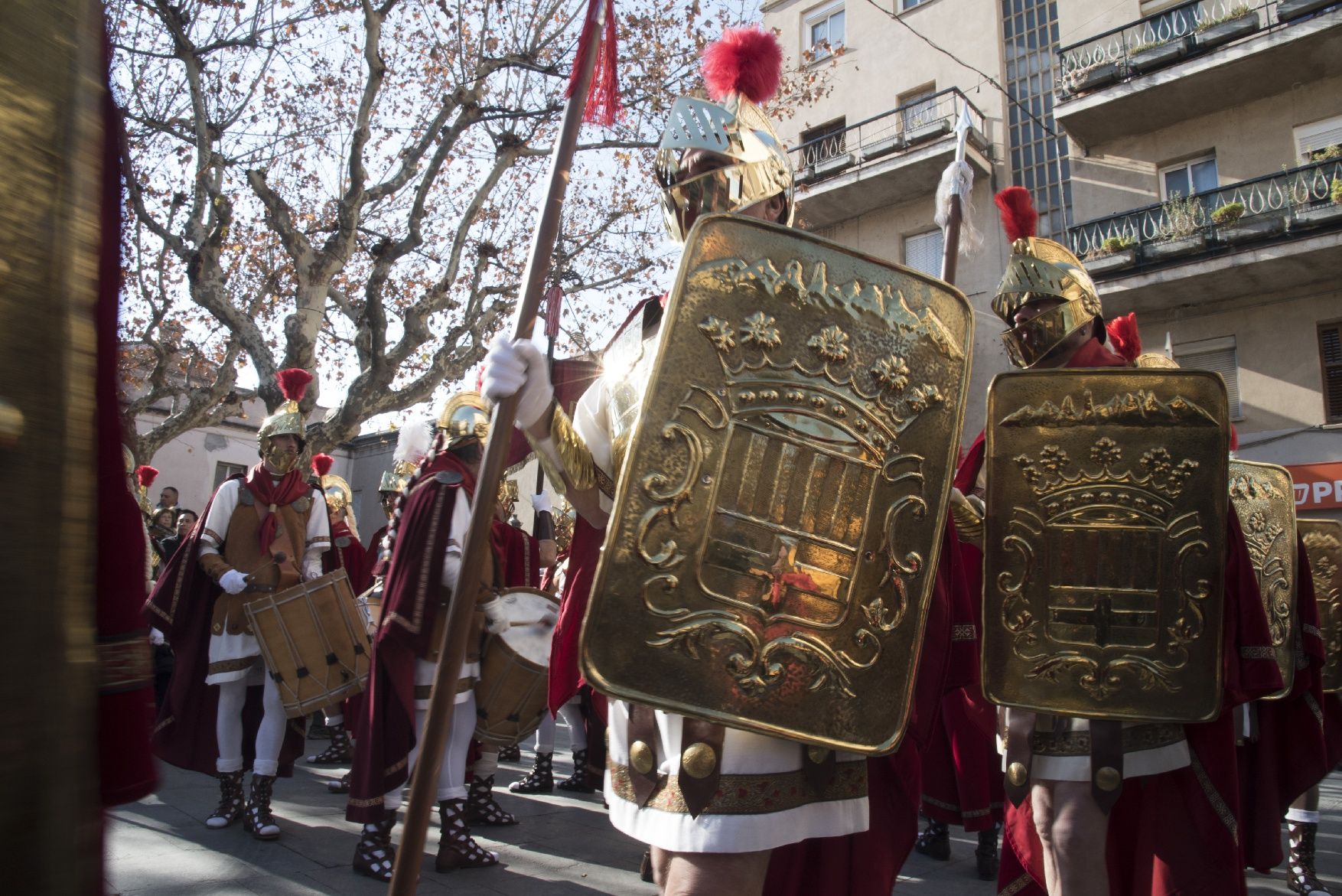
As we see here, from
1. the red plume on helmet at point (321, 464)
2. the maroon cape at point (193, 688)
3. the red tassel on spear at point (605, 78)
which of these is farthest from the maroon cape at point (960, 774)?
the red plume on helmet at point (321, 464)

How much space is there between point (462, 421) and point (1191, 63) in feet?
48.6

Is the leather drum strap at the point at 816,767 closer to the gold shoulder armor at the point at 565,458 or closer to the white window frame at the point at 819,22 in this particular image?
the gold shoulder armor at the point at 565,458

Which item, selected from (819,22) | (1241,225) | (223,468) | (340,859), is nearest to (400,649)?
(340,859)

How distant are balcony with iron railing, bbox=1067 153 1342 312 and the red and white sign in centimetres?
284

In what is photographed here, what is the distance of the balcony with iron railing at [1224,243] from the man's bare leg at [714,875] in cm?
1498

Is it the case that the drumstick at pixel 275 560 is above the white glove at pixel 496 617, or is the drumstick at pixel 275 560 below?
above

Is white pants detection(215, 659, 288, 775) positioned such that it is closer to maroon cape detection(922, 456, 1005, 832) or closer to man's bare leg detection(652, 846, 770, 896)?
maroon cape detection(922, 456, 1005, 832)

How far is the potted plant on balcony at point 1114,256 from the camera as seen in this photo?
14.9 metres

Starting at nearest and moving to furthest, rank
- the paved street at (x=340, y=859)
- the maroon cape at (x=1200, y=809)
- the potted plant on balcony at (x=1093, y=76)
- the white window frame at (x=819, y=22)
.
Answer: the maroon cape at (x=1200, y=809) → the paved street at (x=340, y=859) → the potted plant on balcony at (x=1093, y=76) → the white window frame at (x=819, y=22)

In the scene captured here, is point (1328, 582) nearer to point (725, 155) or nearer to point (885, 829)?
point (885, 829)

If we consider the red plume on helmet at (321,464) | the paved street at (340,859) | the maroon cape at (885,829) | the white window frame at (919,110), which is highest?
the white window frame at (919,110)

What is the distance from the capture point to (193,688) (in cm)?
527

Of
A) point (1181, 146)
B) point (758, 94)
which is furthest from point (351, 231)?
point (1181, 146)

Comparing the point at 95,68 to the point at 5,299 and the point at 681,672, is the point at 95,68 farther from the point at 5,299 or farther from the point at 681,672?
the point at 681,672
